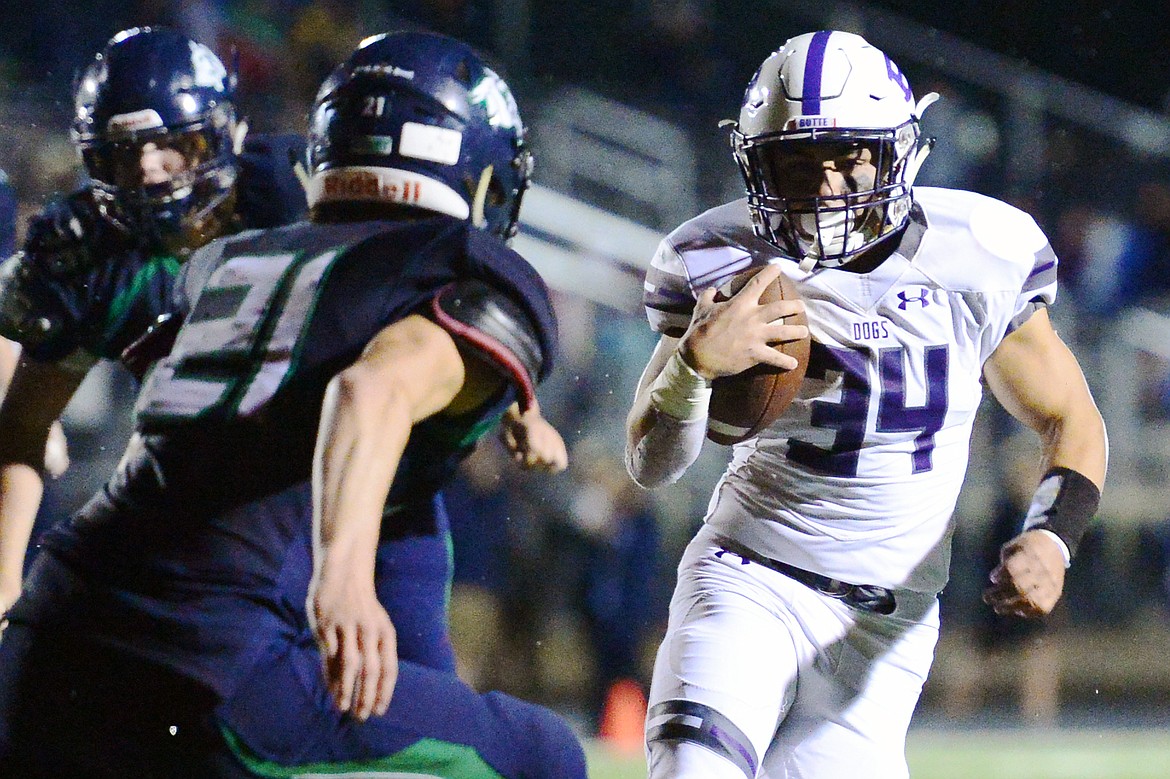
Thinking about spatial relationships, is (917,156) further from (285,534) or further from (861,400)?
(285,534)

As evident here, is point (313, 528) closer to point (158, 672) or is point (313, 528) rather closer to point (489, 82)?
point (158, 672)

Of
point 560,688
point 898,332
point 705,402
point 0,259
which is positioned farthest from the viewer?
point 560,688

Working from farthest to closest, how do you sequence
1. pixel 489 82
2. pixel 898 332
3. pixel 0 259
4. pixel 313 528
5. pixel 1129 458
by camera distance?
pixel 1129 458 → pixel 0 259 → pixel 898 332 → pixel 489 82 → pixel 313 528

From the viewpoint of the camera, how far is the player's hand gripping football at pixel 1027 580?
101 inches

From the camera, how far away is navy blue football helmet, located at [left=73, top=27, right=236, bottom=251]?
334 centimetres

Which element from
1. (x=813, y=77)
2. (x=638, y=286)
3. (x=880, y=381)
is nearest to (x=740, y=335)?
(x=880, y=381)

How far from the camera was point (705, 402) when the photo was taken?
2572mm

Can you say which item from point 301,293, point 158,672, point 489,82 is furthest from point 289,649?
point 489,82

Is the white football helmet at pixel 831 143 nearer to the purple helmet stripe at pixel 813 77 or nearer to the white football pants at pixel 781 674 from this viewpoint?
the purple helmet stripe at pixel 813 77

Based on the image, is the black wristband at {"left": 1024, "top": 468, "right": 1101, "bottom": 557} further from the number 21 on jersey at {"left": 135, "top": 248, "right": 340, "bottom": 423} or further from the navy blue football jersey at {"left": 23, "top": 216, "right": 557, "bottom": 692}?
the number 21 on jersey at {"left": 135, "top": 248, "right": 340, "bottom": 423}

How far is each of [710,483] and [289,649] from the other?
4.96 metres

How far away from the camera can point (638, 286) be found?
6664 millimetres

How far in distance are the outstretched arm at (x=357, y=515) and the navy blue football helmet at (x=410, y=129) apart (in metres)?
0.43

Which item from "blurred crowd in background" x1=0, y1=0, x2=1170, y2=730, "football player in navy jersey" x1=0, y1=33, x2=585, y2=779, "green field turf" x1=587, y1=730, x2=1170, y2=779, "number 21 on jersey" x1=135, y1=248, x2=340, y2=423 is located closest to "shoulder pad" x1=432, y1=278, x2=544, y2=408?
"football player in navy jersey" x1=0, y1=33, x2=585, y2=779
